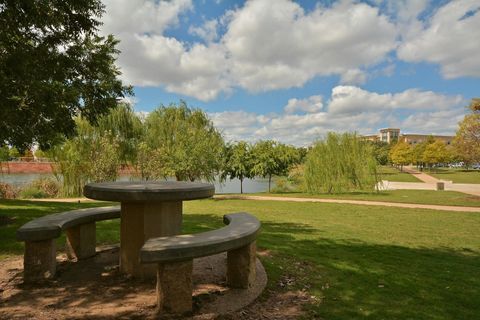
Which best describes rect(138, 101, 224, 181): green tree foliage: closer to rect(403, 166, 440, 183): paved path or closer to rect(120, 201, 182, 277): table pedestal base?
rect(120, 201, 182, 277): table pedestal base

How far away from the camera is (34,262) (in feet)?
14.0

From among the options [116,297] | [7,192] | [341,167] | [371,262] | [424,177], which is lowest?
[371,262]

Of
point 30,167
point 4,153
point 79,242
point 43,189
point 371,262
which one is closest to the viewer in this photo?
point 79,242

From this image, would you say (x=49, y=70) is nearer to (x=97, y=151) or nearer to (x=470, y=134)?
(x=97, y=151)

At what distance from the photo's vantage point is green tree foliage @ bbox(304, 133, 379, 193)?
808 inches

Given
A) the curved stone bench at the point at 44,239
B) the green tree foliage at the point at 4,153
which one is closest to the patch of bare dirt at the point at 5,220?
the curved stone bench at the point at 44,239

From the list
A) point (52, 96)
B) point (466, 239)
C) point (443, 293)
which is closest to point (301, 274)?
point (443, 293)

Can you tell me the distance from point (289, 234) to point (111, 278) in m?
4.28

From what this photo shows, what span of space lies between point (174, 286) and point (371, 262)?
3479 millimetres

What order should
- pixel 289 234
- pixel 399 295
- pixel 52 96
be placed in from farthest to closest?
pixel 289 234 < pixel 52 96 < pixel 399 295

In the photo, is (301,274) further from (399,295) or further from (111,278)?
(111,278)

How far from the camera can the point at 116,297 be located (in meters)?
3.85

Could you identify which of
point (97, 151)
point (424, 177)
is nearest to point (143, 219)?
point (97, 151)

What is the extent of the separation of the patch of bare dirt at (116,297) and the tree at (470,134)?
1715 centimetres
